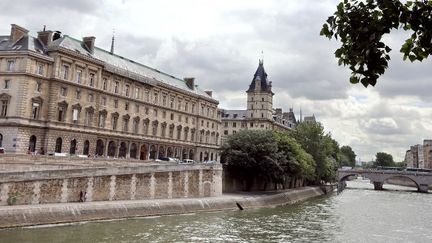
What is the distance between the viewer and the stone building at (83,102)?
49.4 meters

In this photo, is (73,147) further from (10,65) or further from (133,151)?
(133,151)

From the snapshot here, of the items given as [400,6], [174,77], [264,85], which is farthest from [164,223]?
[264,85]

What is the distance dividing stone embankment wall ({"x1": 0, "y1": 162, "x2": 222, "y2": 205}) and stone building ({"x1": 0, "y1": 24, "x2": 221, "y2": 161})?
1476 cm

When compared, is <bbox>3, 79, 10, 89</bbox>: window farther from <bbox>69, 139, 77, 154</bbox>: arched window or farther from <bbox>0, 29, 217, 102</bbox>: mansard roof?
<bbox>69, 139, 77, 154</bbox>: arched window

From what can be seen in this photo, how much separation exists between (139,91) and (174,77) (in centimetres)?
1706

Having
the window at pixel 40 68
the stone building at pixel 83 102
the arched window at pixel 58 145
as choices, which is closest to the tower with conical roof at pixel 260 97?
the stone building at pixel 83 102

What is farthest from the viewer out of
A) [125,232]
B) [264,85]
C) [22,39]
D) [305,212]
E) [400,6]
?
[264,85]

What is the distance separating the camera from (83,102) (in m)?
57.0

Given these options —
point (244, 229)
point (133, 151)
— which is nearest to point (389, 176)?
point (133, 151)

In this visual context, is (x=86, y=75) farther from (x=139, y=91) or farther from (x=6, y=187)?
(x=6, y=187)

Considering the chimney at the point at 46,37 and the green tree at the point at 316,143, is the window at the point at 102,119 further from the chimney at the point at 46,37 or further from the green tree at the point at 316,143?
the green tree at the point at 316,143

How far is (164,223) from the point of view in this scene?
1264 inches

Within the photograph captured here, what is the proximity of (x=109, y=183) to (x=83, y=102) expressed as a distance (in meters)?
23.5

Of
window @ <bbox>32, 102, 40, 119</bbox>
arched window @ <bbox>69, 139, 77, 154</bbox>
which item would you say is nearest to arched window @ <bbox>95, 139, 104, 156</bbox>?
arched window @ <bbox>69, 139, 77, 154</bbox>
